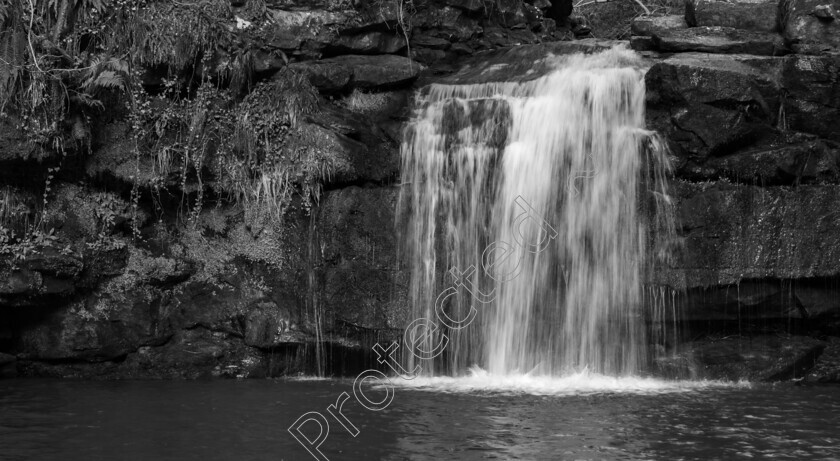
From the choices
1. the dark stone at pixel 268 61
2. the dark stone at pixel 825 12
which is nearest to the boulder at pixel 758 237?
the dark stone at pixel 825 12

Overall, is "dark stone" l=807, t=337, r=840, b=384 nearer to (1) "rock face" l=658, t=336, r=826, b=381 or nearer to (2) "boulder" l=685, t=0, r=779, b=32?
(1) "rock face" l=658, t=336, r=826, b=381

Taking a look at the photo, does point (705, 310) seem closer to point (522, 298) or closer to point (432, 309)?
point (522, 298)

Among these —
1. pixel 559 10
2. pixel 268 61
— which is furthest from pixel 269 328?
pixel 559 10

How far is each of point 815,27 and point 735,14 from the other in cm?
122

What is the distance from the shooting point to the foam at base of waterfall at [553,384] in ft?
30.7

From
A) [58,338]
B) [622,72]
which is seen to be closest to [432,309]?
[622,72]

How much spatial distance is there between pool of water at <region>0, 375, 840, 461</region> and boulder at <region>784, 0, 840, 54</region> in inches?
186

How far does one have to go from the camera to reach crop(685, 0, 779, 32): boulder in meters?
12.3

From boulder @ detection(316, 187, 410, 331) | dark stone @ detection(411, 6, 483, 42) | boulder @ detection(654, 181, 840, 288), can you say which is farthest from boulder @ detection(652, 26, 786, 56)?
boulder @ detection(316, 187, 410, 331)

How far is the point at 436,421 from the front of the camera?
7.84 m

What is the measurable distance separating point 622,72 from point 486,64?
2.60 m

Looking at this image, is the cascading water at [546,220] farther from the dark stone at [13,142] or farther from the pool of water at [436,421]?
the dark stone at [13,142]

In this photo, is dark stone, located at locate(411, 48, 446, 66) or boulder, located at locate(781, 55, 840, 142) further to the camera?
dark stone, located at locate(411, 48, 446, 66)

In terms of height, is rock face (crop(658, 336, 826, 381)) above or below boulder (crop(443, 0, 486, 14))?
below
